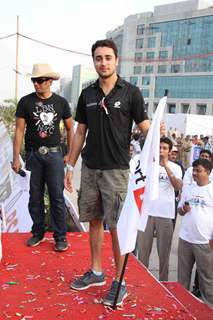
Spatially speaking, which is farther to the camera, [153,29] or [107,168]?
[153,29]

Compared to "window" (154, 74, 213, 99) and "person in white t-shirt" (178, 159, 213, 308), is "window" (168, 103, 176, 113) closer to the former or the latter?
"window" (154, 74, 213, 99)

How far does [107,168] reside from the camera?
9.80ft

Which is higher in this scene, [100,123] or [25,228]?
[100,123]

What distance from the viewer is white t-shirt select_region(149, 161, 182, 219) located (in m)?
4.76

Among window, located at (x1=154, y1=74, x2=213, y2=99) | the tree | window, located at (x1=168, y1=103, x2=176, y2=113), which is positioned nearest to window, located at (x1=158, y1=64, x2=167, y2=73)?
window, located at (x1=154, y1=74, x2=213, y2=99)

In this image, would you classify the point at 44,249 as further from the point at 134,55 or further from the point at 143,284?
the point at 134,55

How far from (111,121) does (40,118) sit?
3.51 ft

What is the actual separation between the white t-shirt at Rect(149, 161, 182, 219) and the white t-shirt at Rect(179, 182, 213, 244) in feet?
1.33

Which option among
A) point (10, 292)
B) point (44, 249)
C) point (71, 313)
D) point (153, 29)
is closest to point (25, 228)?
point (44, 249)

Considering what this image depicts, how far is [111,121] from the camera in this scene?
9.51ft

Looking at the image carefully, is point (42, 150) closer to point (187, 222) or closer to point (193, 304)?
point (187, 222)

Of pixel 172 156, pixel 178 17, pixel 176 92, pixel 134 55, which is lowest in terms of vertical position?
pixel 172 156

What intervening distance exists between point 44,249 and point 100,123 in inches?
61.1

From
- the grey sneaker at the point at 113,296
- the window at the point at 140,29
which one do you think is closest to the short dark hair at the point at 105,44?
the grey sneaker at the point at 113,296
